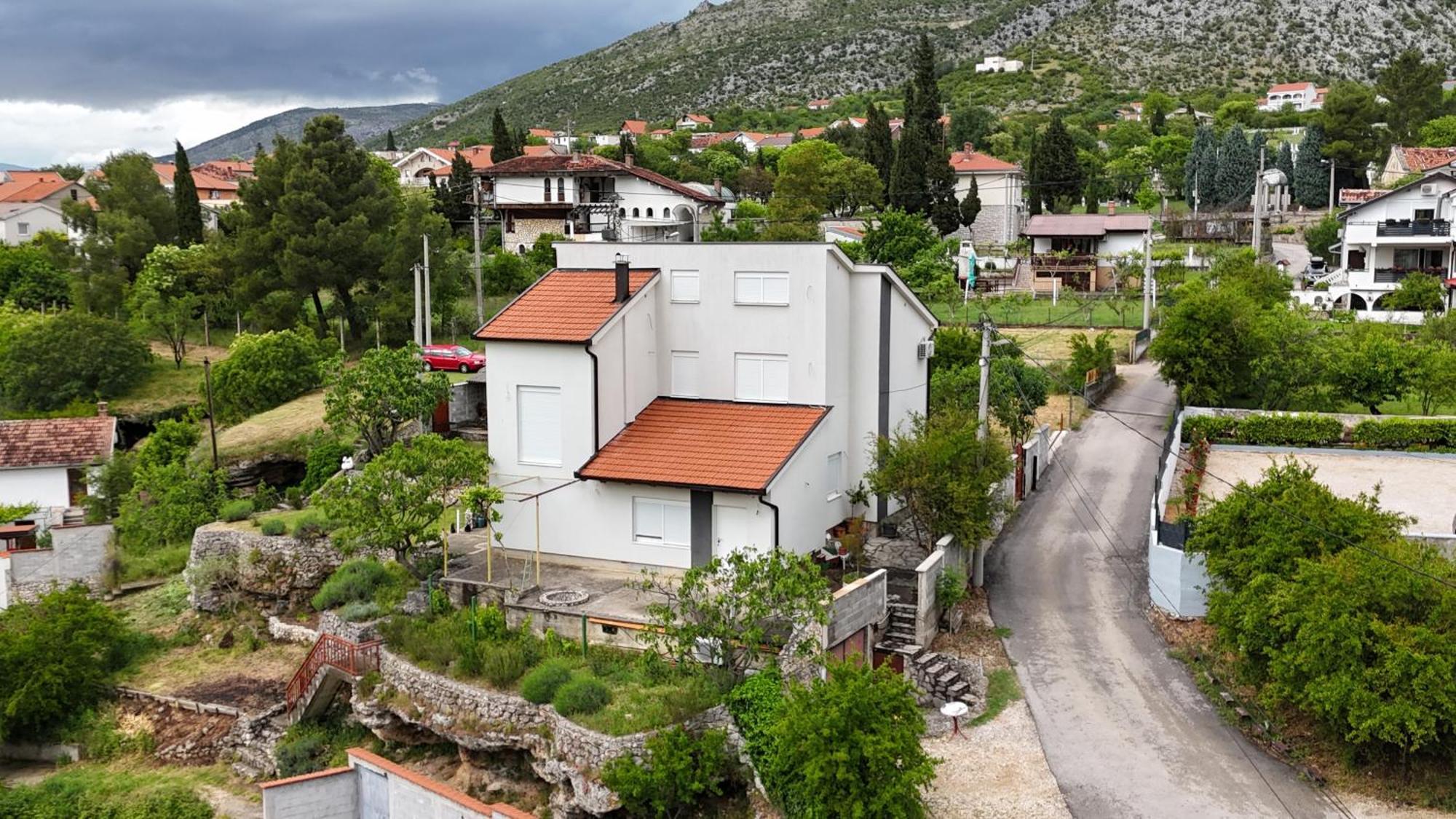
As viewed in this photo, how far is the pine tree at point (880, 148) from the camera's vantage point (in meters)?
89.6

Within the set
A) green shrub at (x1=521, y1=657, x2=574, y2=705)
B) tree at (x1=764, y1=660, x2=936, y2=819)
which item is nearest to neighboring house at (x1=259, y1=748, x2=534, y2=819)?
green shrub at (x1=521, y1=657, x2=574, y2=705)

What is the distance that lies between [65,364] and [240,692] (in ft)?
100

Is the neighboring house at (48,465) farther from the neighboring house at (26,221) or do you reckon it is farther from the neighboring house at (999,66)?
the neighboring house at (999,66)

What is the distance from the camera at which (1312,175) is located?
97.3m

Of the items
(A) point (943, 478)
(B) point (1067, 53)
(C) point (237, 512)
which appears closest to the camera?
(A) point (943, 478)

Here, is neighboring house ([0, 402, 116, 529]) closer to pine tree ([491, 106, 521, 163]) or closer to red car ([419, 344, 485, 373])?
red car ([419, 344, 485, 373])

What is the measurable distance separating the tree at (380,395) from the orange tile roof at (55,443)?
52.6 feet

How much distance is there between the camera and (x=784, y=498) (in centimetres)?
2616

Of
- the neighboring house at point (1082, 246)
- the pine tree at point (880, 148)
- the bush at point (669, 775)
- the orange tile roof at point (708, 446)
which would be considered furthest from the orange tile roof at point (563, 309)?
the pine tree at point (880, 148)

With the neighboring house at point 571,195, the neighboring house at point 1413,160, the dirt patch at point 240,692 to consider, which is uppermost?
the neighboring house at point 1413,160

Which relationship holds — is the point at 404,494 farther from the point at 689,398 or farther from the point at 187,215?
the point at 187,215

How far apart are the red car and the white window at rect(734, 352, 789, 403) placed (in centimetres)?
1821

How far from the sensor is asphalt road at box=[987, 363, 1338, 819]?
20.2 metres

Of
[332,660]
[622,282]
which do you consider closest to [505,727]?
[332,660]
